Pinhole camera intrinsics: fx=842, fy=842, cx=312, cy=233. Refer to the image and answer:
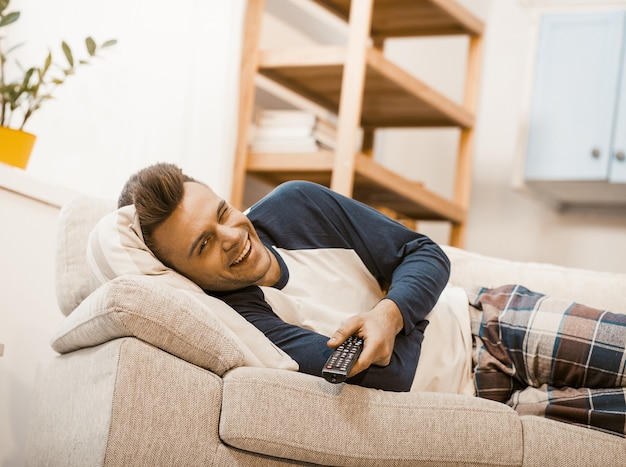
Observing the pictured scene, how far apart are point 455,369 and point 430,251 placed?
246 millimetres

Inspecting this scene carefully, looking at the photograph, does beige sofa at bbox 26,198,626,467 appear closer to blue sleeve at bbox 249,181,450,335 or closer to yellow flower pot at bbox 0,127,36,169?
blue sleeve at bbox 249,181,450,335

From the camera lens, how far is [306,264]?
173 centimetres

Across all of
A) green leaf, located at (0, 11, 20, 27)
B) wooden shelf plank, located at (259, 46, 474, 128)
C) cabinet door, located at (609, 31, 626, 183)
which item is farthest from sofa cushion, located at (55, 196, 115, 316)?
cabinet door, located at (609, 31, 626, 183)

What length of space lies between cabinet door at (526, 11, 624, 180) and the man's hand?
202 centimetres

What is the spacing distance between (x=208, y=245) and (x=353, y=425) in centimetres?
47

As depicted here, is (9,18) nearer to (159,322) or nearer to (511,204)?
(159,322)

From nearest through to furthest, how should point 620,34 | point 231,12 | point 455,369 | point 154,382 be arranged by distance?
point 154,382 → point 455,369 → point 231,12 → point 620,34

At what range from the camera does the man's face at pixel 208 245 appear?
5.15 feet

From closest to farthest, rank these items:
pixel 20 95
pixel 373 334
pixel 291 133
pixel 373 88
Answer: pixel 373 334
pixel 20 95
pixel 291 133
pixel 373 88

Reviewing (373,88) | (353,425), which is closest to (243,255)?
(353,425)

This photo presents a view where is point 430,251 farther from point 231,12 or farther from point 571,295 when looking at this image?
point 231,12

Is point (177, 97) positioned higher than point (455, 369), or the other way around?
point (177, 97)

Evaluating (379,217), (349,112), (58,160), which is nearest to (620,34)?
(349,112)

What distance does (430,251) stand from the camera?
1.74m
